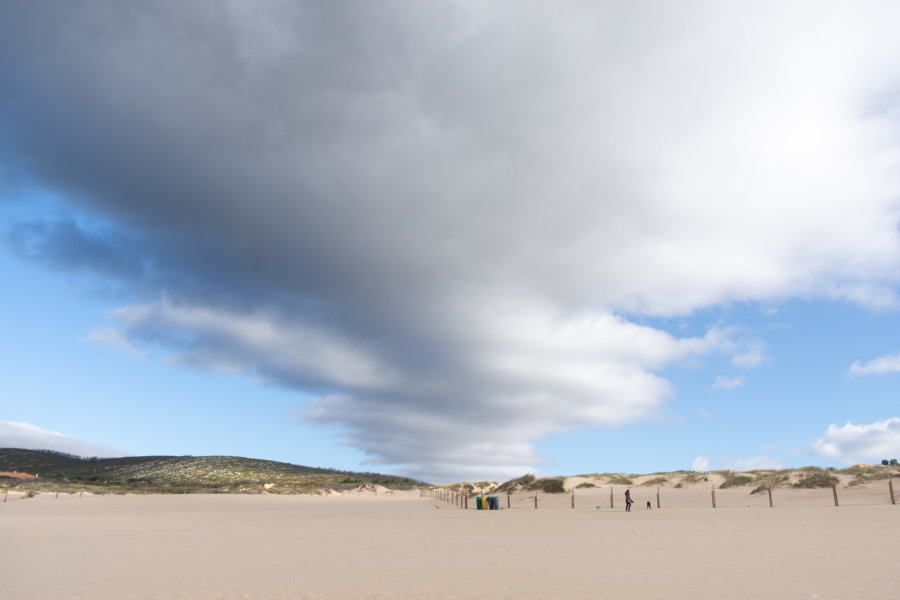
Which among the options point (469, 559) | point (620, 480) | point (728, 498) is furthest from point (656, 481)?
point (469, 559)

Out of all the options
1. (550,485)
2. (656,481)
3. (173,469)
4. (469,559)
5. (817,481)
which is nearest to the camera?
(469,559)

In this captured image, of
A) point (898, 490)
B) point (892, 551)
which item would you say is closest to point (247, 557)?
point (892, 551)

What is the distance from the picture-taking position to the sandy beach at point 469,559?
12.7 metres

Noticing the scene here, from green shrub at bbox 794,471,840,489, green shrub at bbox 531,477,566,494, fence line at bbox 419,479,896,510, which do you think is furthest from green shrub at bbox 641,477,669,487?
green shrub at bbox 794,471,840,489

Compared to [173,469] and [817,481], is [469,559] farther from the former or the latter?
[173,469]

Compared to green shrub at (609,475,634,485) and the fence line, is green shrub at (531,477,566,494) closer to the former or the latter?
the fence line

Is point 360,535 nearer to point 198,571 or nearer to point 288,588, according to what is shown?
point 198,571

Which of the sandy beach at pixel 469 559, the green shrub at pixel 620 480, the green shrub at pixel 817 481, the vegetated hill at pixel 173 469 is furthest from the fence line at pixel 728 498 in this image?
the vegetated hill at pixel 173 469

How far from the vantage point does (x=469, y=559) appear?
1772 cm

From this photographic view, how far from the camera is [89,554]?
19188mm

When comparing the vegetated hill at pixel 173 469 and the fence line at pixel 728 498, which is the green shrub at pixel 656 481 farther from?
the vegetated hill at pixel 173 469

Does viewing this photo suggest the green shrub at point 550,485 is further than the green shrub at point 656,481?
Yes

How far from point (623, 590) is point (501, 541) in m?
11.2

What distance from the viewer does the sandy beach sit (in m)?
12.7
